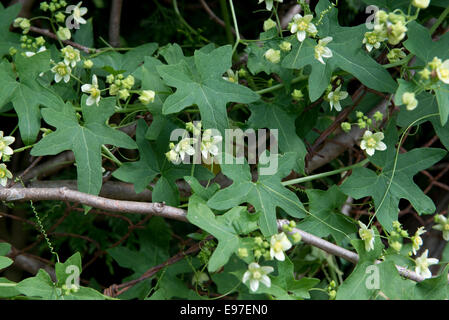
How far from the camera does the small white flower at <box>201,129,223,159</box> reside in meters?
1.14

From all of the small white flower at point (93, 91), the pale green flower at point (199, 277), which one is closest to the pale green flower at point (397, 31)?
the small white flower at point (93, 91)

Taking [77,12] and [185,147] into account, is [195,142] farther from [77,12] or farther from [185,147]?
[77,12]

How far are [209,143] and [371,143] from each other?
0.40 metres

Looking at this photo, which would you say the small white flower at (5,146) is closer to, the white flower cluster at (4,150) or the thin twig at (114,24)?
the white flower cluster at (4,150)

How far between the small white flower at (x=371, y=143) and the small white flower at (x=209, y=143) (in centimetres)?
36

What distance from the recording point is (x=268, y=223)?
3.62 feet

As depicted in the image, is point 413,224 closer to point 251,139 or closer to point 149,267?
point 251,139

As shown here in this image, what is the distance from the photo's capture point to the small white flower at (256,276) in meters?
1.02

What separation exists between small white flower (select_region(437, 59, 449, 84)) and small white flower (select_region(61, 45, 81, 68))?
86 cm

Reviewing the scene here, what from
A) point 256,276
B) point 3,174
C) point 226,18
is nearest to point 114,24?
point 226,18

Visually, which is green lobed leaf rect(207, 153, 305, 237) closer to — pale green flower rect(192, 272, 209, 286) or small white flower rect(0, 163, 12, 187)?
pale green flower rect(192, 272, 209, 286)
